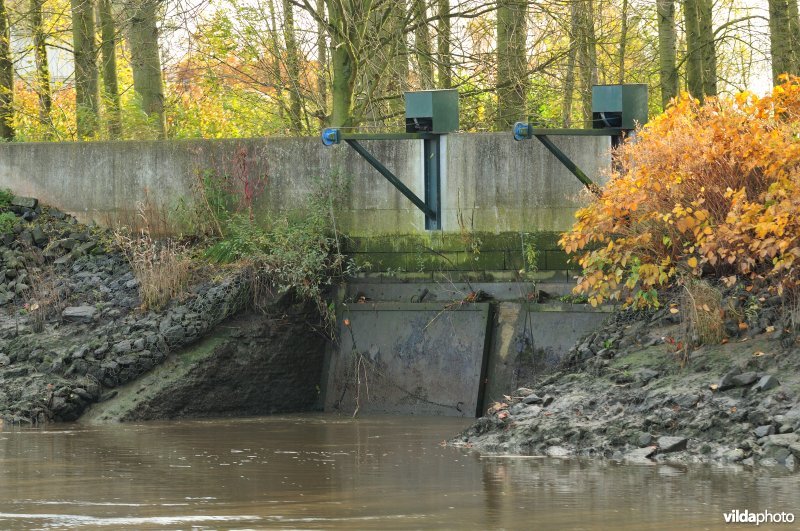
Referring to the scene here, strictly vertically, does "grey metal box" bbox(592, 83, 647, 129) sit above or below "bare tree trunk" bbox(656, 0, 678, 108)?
below

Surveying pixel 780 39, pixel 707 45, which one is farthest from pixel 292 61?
pixel 780 39

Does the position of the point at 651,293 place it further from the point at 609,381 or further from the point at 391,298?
the point at 391,298

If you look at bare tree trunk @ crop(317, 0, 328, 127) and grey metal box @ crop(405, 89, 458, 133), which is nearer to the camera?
grey metal box @ crop(405, 89, 458, 133)

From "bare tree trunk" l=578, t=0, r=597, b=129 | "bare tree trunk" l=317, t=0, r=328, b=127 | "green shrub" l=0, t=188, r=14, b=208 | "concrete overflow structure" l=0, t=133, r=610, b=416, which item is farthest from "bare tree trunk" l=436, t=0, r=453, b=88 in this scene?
"green shrub" l=0, t=188, r=14, b=208

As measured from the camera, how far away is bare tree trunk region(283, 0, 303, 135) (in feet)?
57.5

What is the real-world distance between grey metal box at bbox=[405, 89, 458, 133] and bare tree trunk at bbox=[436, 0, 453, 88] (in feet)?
11.1

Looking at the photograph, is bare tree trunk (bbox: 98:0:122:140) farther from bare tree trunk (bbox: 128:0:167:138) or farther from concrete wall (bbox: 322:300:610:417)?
concrete wall (bbox: 322:300:610:417)

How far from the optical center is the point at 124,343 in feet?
43.1

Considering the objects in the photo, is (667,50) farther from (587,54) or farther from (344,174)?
(344,174)

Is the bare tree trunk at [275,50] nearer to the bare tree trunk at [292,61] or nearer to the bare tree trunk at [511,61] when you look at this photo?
the bare tree trunk at [292,61]

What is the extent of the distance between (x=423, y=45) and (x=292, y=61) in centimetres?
195

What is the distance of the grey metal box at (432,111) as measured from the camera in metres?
13.6

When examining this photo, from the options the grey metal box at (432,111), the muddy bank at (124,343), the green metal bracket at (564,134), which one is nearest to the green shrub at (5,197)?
the muddy bank at (124,343)

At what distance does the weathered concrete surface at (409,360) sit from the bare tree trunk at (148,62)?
20.5ft
